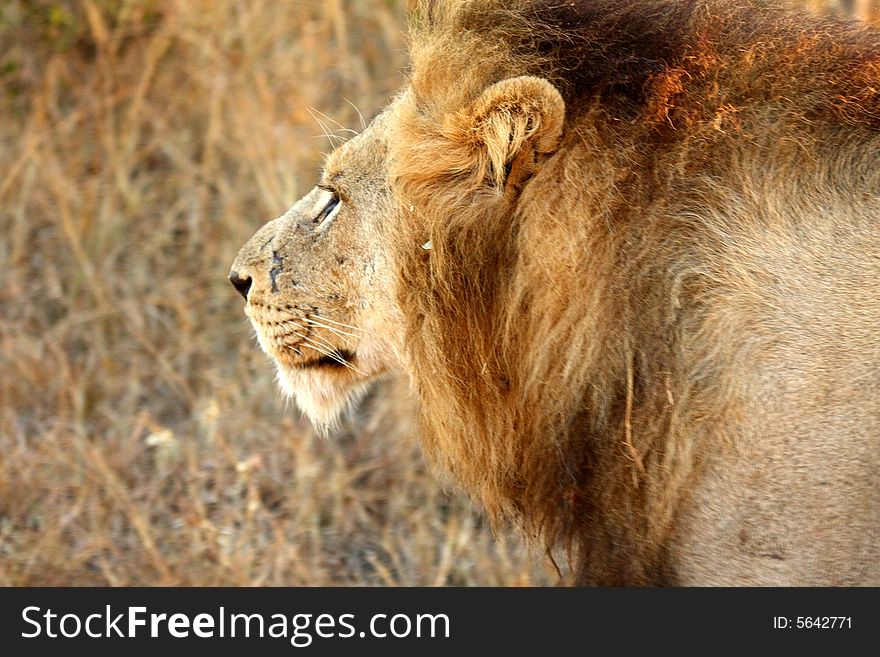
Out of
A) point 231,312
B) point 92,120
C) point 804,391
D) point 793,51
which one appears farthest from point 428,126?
point 92,120

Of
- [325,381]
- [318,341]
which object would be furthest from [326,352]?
[325,381]

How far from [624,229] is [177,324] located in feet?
9.12

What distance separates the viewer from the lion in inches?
92.0

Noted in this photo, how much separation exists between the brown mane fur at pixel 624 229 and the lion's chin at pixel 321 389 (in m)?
0.41

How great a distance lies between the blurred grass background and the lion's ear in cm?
99

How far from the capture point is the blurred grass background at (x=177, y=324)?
3.78 metres

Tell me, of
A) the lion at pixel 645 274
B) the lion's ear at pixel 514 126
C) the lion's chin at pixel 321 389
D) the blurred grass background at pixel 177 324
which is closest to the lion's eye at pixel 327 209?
the lion at pixel 645 274

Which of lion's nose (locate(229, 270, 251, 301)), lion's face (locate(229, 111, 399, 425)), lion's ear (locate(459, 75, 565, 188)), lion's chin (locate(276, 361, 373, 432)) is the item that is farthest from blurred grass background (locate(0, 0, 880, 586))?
lion's ear (locate(459, 75, 565, 188))

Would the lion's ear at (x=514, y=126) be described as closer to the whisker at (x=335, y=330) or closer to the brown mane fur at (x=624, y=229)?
the brown mane fur at (x=624, y=229)

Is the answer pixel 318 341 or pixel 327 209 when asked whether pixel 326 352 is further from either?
pixel 327 209

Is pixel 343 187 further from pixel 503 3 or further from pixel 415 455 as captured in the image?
pixel 415 455

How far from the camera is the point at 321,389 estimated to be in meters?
3.17

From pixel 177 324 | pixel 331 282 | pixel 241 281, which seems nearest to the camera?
pixel 331 282

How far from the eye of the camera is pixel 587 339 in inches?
102
